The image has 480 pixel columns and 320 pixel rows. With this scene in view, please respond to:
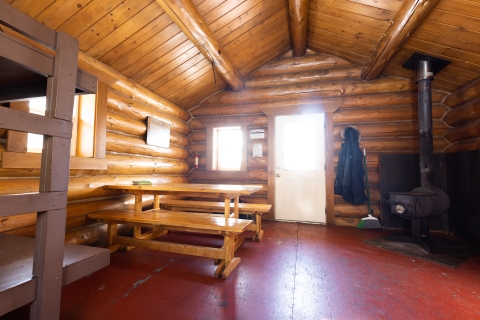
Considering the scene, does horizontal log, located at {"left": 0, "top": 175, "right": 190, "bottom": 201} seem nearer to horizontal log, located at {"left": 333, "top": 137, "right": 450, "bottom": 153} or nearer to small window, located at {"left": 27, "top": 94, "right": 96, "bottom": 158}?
small window, located at {"left": 27, "top": 94, "right": 96, "bottom": 158}

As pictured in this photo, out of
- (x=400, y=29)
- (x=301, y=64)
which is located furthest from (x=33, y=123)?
(x=301, y=64)

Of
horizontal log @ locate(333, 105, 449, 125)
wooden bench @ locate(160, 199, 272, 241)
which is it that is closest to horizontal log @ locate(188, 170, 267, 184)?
wooden bench @ locate(160, 199, 272, 241)

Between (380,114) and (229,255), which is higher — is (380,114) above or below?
above

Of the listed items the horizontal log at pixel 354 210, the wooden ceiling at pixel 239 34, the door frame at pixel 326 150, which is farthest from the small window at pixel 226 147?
the horizontal log at pixel 354 210

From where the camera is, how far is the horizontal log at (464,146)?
3377mm

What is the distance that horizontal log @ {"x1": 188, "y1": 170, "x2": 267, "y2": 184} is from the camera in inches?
198

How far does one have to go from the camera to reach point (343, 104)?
181 inches

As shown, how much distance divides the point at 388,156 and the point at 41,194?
4969mm

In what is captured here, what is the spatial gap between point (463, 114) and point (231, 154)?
14.3ft

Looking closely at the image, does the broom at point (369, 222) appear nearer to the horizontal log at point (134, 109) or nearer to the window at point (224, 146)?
the window at point (224, 146)

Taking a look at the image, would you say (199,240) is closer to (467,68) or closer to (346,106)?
(346,106)

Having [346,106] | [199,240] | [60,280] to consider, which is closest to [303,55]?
[346,106]

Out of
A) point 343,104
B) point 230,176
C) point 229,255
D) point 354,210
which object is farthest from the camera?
point 230,176

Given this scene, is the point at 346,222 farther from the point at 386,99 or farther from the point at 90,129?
the point at 90,129
